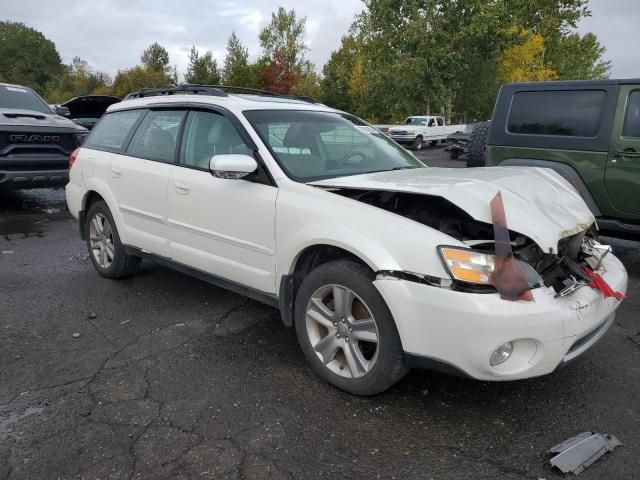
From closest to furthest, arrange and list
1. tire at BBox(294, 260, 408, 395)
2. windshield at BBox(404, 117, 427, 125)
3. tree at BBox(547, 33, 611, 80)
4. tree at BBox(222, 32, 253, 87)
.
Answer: tire at BBox(294, 260, 408, 395) → windshield at BBox(404, 117, 427, 125) → tree at BBox(222, 32, 253, 87) → tree at BBox(547, 33, 611, 80)

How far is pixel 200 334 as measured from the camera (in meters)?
3.93

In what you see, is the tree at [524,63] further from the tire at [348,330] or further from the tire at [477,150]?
the tire at [348,330]

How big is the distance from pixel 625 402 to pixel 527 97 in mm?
4154

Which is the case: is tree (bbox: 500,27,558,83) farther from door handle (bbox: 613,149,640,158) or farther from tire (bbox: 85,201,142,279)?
tire (bbox: 85,201,142,279)

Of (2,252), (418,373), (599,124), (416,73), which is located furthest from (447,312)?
(416,73)

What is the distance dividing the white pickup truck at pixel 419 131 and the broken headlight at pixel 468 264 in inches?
970

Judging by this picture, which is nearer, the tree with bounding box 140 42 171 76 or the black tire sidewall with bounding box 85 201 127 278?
the black tire sidewall with bounding box 85 201 127 278

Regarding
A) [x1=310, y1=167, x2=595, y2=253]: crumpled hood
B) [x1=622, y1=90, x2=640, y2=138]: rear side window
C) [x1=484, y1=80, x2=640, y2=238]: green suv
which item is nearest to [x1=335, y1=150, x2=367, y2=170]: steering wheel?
[x1=310, y1=167, x2=595, y2=253]: crumpled hood

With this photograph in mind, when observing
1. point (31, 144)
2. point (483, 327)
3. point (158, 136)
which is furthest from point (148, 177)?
point (31, 144)

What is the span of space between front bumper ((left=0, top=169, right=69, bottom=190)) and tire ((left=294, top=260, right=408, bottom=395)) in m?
6.43

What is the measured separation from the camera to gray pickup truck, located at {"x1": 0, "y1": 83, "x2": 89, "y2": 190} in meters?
7.93

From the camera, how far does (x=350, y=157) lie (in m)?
4.05

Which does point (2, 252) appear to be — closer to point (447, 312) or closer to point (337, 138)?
point (337, 138)

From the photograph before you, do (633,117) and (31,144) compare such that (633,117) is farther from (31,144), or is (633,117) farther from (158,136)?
(31,144)
